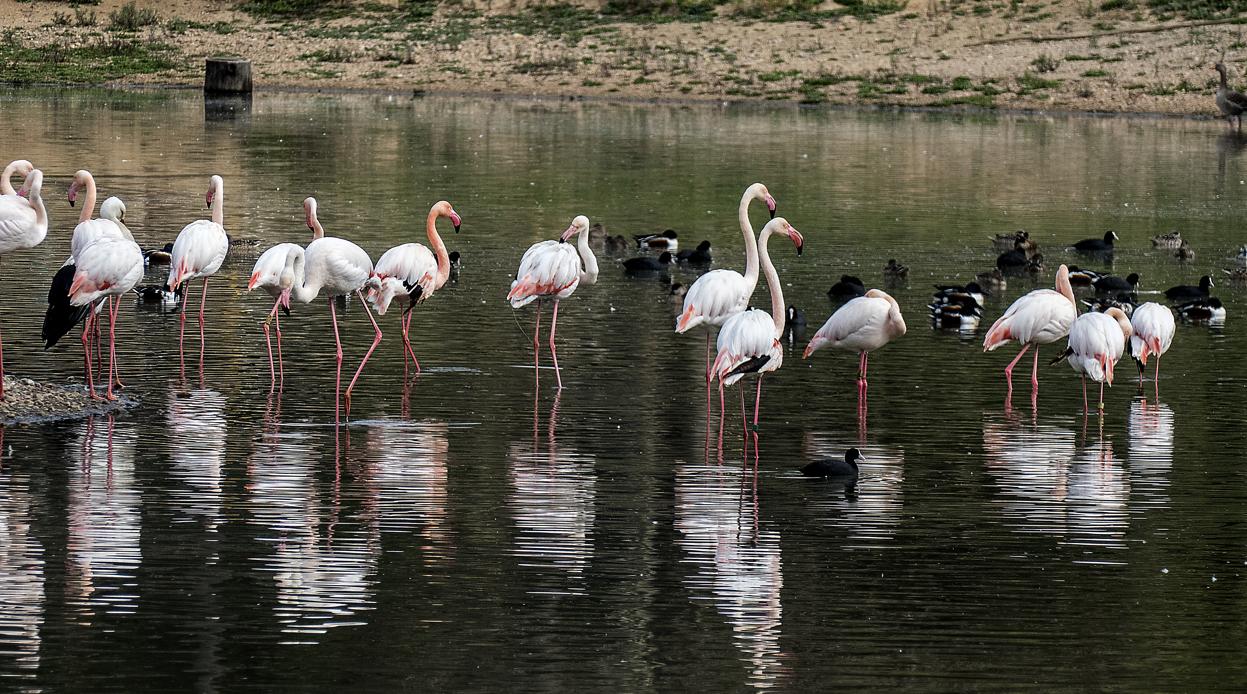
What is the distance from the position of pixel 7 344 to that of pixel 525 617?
8.57m

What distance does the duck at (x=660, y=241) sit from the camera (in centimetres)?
2431

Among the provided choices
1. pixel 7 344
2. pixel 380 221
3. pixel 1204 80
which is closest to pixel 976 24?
pixel 1204 80

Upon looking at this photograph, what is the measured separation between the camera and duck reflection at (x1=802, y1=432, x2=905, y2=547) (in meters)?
10.7

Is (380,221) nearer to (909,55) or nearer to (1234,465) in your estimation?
(1234,465)

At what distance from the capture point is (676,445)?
1289cm

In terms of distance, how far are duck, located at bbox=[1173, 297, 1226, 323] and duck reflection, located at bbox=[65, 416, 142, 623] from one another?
11118 millimetres

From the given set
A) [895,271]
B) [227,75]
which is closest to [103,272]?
[895,271]

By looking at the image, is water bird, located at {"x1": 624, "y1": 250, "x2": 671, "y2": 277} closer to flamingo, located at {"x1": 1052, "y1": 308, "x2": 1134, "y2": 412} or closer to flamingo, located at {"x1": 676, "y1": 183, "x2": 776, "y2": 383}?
flamingo, located at {"x1": 676, "y1": 183, "x2": 776, "y2": 383}

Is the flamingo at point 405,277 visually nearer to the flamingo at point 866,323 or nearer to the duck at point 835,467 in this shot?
the flamingo at point 866,323

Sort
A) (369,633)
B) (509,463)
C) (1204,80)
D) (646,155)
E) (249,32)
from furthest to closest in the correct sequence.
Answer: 1. (249,32)
2. (1204,80)
3. (646,155)
4. (509,463)
5. (369,633)

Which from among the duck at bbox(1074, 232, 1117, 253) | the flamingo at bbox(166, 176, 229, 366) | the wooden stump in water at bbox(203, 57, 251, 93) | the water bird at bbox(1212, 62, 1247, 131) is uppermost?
the wooden stump in water at bbox(203, 57, 251, 93)

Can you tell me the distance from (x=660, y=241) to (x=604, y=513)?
13.7 meters

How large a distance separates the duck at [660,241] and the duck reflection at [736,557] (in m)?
12.2

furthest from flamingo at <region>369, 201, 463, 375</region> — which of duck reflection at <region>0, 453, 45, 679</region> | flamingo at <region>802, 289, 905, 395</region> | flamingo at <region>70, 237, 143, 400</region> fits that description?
duck reflection at <region>0, 453, 45, 679</region>
